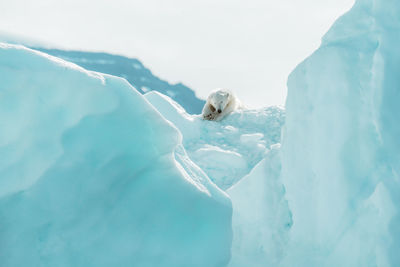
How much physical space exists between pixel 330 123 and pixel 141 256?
165 cm

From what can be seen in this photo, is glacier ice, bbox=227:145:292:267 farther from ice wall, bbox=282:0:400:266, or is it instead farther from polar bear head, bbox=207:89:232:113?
polar bear head, bbox=207:89:232:113

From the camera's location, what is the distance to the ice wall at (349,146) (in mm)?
2584

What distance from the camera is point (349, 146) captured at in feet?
9.00

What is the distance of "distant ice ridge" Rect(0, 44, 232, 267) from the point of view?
195 centimetres

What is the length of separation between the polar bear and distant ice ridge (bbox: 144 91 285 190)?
0.17m

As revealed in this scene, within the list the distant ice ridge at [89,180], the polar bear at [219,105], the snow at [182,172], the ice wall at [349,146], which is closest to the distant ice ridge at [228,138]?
the polar bear at [219,105]

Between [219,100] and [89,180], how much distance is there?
5.73 meters

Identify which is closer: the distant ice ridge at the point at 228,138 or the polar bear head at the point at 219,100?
the distant ice ridge at the point at 228,138

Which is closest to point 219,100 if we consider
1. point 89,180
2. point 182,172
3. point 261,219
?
point 261,219

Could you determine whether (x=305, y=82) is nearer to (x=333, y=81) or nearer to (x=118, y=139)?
(x=333, y=81)

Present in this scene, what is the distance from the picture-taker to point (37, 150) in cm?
199

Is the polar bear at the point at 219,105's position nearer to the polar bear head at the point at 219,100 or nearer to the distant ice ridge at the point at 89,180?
the polar bear head at the point at 219,100

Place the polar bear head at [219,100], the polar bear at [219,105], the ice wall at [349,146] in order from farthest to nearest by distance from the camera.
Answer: the polar bear head at [219,100] → the polar bear at [219,105] → the ice wall at [349,146]

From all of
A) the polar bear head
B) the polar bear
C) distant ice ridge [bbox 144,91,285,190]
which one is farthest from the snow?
the polar bear head
